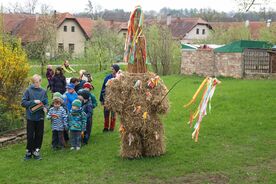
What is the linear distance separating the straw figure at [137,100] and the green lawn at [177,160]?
33cm

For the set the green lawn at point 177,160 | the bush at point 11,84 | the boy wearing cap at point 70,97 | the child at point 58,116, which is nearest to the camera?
the green lawn at point 177,160

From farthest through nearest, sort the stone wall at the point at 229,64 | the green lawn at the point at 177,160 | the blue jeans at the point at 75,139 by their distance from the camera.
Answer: the stone wall at the point at 229,64 → the blue jeans at the point at 75,139 → the green lawn at the point at 177,160

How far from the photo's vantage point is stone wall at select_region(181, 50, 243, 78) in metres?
21.9

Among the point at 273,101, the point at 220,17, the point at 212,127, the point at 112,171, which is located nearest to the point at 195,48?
the point at 273,101

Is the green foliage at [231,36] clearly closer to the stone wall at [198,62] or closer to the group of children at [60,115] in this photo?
the stone wall at [198,62]

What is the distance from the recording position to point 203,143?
8.85 meters

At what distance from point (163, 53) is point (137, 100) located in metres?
21.8

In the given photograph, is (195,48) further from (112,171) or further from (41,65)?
(112,171)

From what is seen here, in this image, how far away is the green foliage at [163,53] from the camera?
2895 cm

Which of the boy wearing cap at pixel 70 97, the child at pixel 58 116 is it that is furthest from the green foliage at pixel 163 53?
the child at pixel 58 116

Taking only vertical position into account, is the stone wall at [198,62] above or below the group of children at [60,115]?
above

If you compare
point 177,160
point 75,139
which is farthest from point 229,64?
point 177,160

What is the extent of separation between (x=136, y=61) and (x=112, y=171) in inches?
78.4

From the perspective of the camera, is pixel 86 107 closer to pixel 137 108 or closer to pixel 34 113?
pixel 34 113
